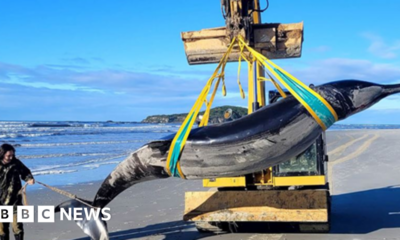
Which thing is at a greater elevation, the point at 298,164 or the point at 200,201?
the point at 298,164

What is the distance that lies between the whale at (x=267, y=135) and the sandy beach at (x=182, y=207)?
3.18m

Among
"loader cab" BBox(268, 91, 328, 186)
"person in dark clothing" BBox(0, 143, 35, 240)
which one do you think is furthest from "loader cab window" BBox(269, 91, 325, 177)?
"person in dark clothing" BBox(0, 143, 35, 240)

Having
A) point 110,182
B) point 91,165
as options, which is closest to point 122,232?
point 110,182

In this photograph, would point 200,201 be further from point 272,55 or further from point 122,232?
point 272,55

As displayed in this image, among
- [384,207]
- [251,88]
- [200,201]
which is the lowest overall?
[384,207]

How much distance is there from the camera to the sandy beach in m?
→ 8.62

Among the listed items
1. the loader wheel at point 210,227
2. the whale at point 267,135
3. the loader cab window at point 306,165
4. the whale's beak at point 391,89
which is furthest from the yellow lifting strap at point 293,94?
the loader wheel at point 210,227

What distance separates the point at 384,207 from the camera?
34.7 ft

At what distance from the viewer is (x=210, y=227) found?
8.73 m

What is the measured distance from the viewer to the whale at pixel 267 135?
17.2 feet

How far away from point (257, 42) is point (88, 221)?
3325 millimetres

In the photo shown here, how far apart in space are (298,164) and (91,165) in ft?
46.6

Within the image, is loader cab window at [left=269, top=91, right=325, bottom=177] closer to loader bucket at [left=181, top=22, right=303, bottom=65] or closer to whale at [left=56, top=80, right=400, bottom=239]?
loader bucket at [left=181, top=22, right=303, bottom=65]

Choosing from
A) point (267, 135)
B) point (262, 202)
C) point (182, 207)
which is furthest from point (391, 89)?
point (182, 207)
